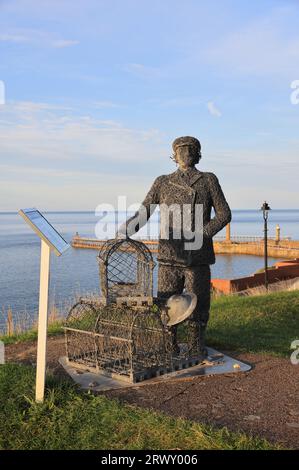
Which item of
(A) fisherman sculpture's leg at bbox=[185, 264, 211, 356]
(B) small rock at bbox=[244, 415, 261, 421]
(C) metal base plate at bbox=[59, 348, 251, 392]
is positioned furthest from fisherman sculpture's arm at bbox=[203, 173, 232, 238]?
(B) small rock at bbox=[244, 415, 261, 421]

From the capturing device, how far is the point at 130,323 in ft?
18.6

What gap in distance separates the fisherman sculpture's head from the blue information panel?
2000mm

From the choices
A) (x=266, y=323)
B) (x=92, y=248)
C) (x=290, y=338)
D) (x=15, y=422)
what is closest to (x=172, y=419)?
(x=15, y=422)

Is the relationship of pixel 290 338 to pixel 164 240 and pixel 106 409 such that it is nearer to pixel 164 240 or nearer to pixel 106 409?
pixel 164 240

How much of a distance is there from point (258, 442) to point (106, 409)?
51.0 inches

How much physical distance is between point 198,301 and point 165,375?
944 millimetres

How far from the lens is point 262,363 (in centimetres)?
618

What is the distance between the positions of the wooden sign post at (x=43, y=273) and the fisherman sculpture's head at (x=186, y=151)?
2.04m

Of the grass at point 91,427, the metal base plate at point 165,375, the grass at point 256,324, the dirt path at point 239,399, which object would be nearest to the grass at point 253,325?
the grass at point 256,324

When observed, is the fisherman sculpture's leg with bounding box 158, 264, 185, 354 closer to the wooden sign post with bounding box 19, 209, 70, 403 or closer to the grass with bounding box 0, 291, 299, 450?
the grass with bounding box 0, 291, 299, 450

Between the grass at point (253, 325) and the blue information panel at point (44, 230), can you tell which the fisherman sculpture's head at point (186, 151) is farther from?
the grass at point (253, 325)

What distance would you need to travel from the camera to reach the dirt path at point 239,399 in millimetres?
4223

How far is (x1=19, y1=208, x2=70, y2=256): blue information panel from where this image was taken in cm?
438

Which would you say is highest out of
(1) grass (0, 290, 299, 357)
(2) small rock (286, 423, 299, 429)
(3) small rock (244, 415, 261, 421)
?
(1) grass (0, 290, 299, 357)
